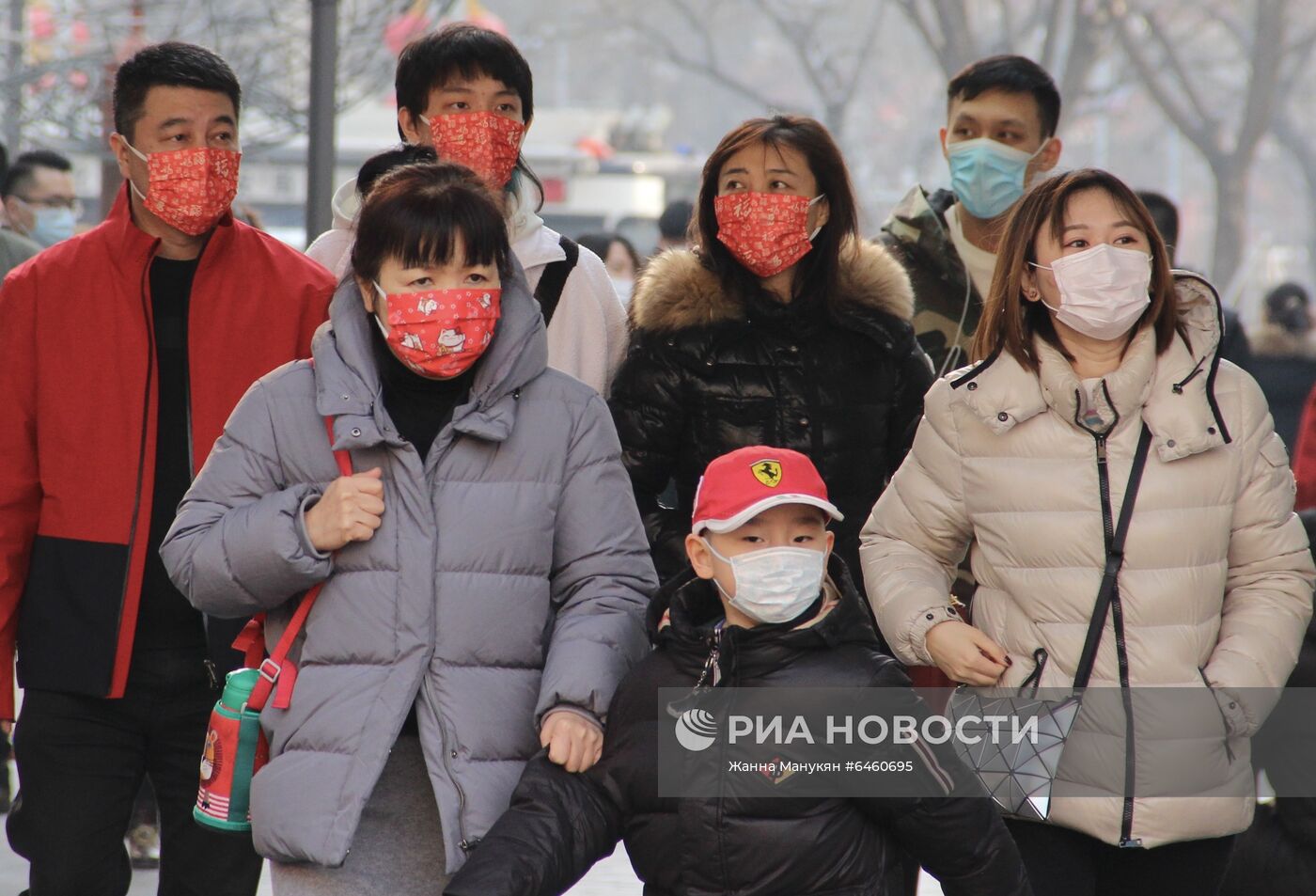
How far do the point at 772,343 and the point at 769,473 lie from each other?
1.17m

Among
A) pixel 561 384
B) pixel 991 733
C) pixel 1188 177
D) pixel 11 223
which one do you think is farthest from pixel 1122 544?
pixel 1188 177

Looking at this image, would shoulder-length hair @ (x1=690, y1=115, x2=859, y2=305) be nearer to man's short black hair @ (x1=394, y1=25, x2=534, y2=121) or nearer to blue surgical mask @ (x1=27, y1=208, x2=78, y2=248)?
man's short black hair @ (x1=394, y1=25, x2=534, y2=121)

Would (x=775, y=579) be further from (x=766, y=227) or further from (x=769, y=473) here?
(x=766, y=227)

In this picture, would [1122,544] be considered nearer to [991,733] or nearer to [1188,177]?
[991,733]

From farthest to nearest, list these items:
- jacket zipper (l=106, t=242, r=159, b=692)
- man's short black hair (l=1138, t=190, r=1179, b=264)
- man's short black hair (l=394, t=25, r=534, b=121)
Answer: man's short black hair (l=1138, t=190, r=1179, b=264)
man's short black hair (l=394, t=25, r=534, b=121)
jacket zipper (l=106, t=242, r=159, b=692)

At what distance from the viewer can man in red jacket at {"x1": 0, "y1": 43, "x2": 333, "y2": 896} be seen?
4270 mm

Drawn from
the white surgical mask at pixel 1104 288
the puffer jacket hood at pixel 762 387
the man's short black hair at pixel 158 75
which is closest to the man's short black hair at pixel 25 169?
the man's short black hair at pixel 158 75

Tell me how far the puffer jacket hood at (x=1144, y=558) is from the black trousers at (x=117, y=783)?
1.59m

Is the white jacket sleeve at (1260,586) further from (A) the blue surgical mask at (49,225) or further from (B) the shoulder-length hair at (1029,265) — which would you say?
(A) the blue surgical mask at (49,225)

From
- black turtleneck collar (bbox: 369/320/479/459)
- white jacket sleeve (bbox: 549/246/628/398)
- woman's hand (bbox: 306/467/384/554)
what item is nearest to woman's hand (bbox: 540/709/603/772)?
woman's hand (bbox: 306/467/384/554)

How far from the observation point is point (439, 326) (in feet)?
11.7

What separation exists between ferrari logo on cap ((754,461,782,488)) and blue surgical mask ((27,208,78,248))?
20.8ft

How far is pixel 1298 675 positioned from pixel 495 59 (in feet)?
9.05

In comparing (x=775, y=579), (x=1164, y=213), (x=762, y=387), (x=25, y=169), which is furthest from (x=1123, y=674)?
(x=25, y=169)
